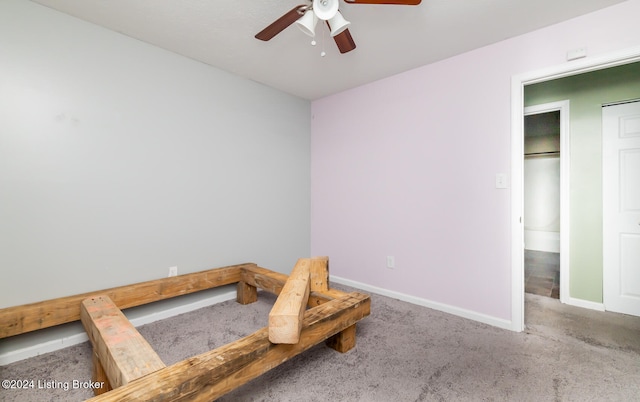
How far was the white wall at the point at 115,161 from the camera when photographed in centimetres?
185

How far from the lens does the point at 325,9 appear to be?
1.46 metres

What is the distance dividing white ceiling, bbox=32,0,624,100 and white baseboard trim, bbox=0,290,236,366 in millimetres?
2322

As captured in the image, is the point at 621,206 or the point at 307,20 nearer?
the point at 307,20

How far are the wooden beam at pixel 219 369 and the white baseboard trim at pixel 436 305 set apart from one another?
146 cm

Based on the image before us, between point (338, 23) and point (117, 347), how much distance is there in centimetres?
199

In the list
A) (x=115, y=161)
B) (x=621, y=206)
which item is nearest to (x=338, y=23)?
(x=115, y=161)

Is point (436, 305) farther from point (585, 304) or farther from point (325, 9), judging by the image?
point (325, 9)

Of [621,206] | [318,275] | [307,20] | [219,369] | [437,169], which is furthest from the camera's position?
[437,169]

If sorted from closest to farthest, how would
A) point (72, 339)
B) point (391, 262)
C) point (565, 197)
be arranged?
point (72, 339), point (565, 197), point (391, 262)

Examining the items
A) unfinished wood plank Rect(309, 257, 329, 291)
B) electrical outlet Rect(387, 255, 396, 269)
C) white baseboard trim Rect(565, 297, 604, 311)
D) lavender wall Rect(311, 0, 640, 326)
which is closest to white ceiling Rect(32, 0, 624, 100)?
lavender wall Rect(311, 0, 640, 326)

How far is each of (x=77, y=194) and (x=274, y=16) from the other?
1.94m

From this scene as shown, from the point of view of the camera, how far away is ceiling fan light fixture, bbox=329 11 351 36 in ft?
5.11

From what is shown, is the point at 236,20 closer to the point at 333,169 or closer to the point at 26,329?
the point at 333,169

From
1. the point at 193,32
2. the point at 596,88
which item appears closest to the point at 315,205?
the point at 193,32
